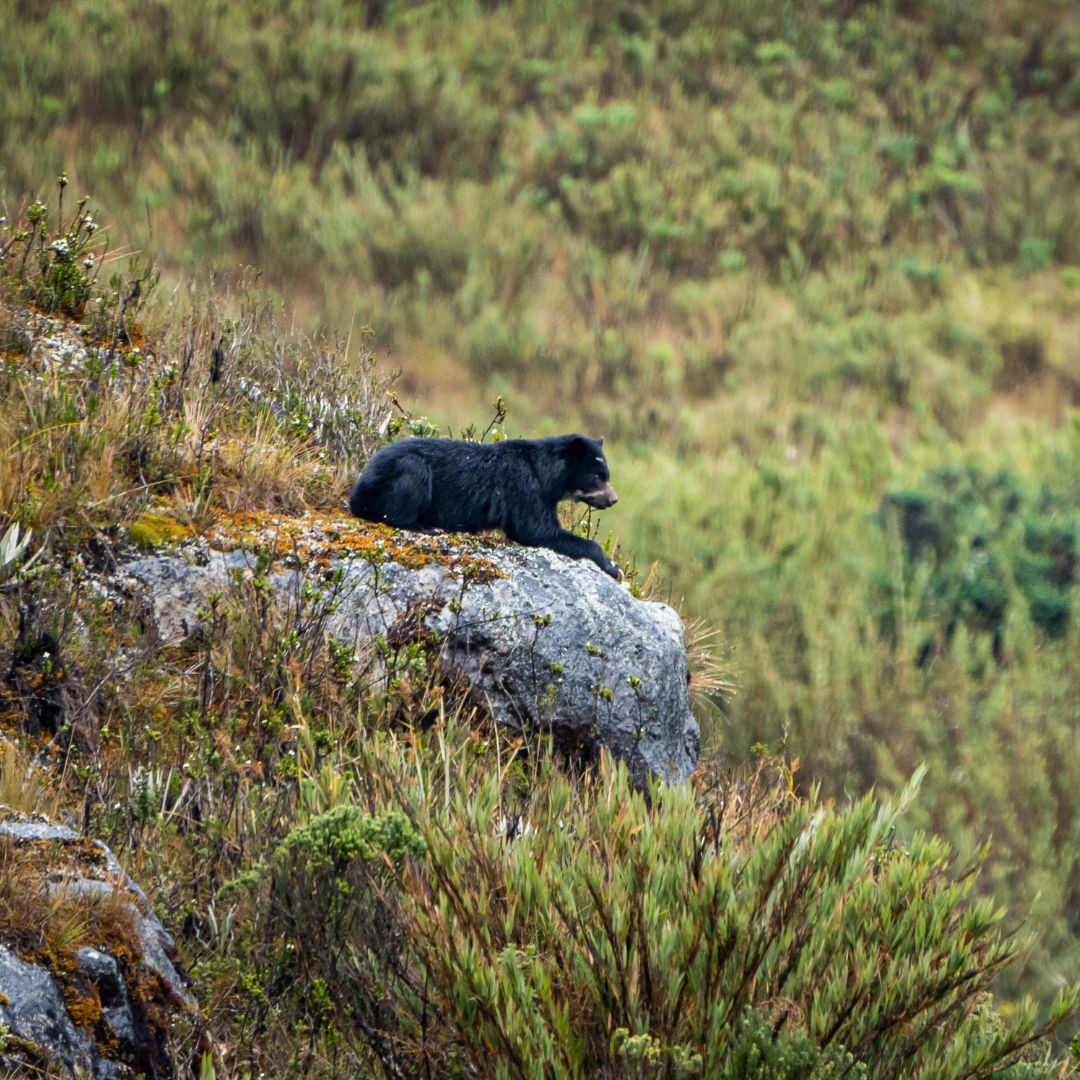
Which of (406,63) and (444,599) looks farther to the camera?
(406,63)

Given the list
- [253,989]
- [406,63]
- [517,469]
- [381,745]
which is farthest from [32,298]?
[406,63]

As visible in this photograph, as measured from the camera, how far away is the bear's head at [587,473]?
6.19 metres

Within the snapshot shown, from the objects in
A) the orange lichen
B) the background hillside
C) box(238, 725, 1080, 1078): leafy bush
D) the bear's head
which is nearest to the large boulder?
the orange lichen

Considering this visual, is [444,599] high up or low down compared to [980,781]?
up

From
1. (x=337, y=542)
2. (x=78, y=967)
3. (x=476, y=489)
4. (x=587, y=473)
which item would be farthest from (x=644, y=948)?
(x=587, y=473)

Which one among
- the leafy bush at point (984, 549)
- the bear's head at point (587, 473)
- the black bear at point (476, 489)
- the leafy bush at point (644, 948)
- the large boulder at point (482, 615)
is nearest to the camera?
the leafy bush at point (644, 948)

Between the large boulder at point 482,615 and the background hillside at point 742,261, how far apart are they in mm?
5244

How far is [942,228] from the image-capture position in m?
19.9

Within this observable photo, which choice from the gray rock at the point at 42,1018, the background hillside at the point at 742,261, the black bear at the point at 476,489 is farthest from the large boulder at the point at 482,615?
the background hillside at the point at 742,261

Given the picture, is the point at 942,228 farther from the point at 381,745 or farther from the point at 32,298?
the point at 381,745

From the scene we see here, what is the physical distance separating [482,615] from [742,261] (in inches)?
562

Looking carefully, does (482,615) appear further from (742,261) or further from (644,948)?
(742,261)

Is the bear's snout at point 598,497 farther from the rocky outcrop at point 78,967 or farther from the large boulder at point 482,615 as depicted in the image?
the rocky outcrop at point 78,967

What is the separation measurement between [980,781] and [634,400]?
283 inches
